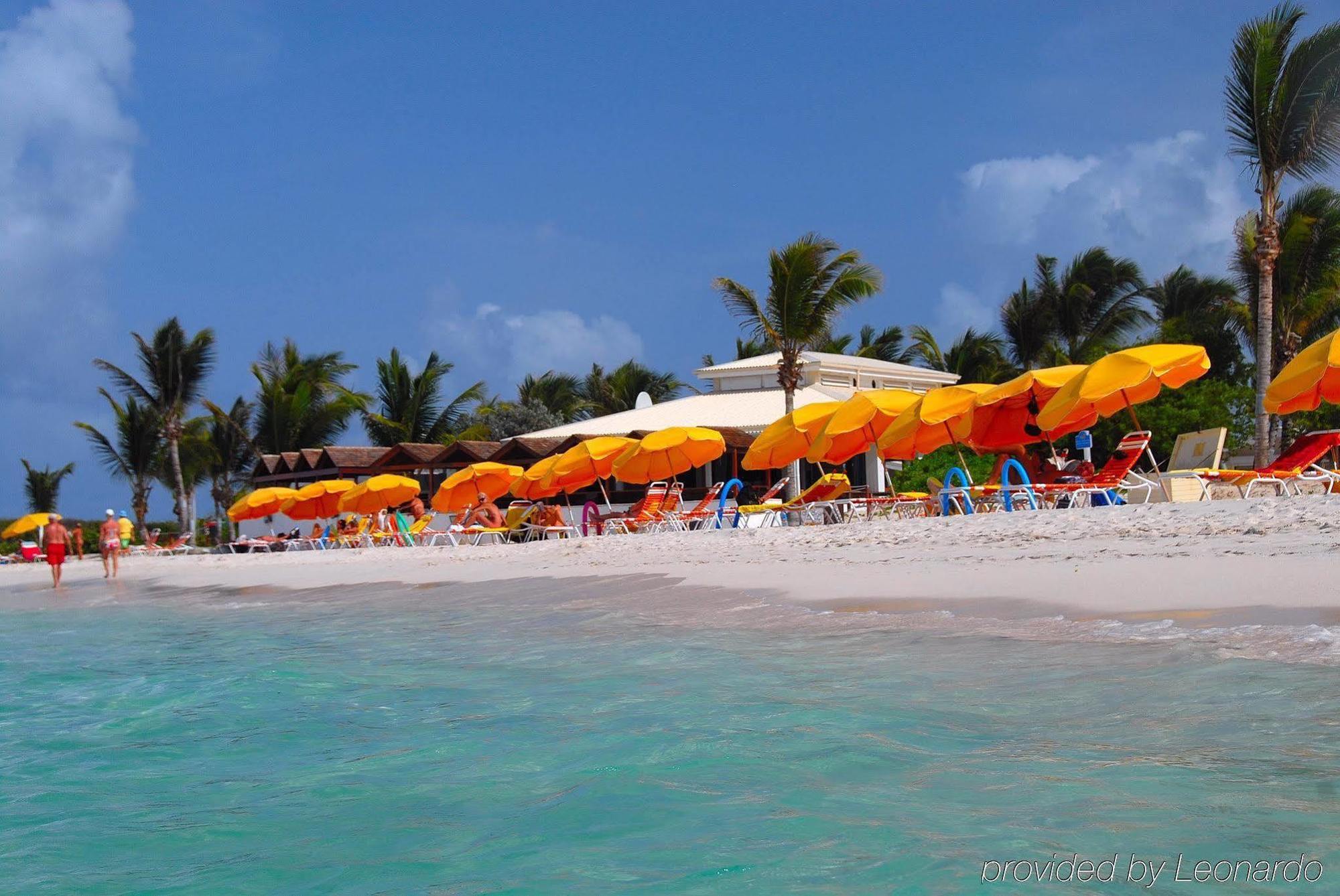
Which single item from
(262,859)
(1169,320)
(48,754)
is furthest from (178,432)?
(262,859)

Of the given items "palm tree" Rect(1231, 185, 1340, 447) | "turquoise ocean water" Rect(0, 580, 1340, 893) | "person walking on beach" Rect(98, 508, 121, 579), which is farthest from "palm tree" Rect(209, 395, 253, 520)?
"turquoise ocean water" Rect(0, 580, 1340, 893)

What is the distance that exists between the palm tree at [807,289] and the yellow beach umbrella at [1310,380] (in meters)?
11.9

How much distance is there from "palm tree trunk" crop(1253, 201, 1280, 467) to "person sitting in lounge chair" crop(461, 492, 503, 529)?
40.9 ft

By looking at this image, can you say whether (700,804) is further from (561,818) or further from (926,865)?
(926,865)

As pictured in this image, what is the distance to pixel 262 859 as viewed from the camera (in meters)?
3.65

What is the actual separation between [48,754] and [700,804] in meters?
3.67

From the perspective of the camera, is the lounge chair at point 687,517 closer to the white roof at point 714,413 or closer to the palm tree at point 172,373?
the white roof at point 714,413

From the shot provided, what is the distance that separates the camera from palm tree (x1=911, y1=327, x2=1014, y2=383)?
34594mm

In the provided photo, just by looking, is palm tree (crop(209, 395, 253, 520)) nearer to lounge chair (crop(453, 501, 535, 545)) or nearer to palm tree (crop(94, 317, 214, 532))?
palm tree (crop(94, 317, 214, 532))

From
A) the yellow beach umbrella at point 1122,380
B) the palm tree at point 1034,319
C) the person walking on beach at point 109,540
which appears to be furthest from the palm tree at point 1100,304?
the person walking on beach at point 109,540

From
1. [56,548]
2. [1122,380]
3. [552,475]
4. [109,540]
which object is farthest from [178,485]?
[1122,380]

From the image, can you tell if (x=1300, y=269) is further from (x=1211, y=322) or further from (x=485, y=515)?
(x=485, y=515)

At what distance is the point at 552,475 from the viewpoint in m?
19.9

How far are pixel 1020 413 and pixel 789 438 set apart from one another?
3409 mm
